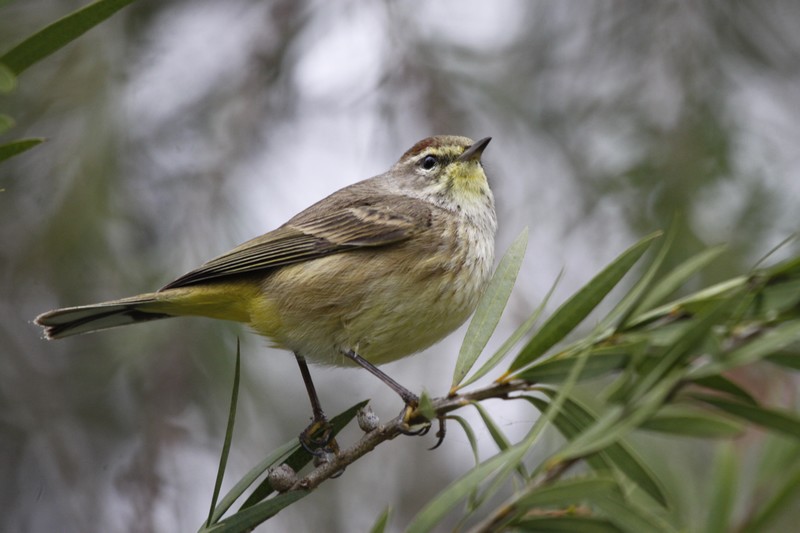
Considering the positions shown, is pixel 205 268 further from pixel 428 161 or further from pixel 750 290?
pixel 750 290

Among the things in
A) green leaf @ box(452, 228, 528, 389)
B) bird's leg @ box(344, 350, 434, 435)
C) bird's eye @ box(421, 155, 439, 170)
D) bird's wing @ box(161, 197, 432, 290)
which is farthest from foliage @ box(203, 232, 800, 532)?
bird's eye @ box(421, 155, 439, 170)

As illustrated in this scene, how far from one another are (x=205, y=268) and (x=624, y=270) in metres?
2.18

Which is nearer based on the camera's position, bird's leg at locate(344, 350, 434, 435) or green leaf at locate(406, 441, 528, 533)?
green leaf at locate(406, 441, 528, 533)

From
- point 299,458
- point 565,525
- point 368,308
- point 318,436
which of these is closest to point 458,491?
point 565,525

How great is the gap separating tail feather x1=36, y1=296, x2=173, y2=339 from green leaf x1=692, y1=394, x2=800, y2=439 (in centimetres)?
233

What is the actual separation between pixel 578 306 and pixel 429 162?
2908 millimetres

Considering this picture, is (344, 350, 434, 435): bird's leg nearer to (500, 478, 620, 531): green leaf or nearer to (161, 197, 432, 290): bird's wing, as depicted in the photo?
(161, 197, 432, 290): bird's wing

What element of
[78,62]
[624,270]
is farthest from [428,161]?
[624,270]

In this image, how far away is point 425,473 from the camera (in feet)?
14.2

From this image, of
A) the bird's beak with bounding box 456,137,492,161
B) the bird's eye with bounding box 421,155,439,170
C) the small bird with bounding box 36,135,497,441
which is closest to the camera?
the small bird with bounding box 36,135,497,441

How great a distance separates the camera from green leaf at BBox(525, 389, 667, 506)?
4.25 feet

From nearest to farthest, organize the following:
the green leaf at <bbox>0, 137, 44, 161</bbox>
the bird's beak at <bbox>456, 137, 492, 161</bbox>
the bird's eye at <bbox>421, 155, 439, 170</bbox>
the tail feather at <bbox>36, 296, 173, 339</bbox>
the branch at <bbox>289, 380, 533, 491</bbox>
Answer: the green leaf at <bbox>0, 137, 44, 161</bbox> → the branch at <bbox>289, 380, 533, 491</bbox> → the tail feather at <bbox>36, 296, 173, 339</bbox> → the bird's beak at <bbox>456, 137, 492, 161</bbox> → the bird's eye at <bbox>421, 155, 439, 170</bbox>

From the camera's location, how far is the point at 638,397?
3.94 feet

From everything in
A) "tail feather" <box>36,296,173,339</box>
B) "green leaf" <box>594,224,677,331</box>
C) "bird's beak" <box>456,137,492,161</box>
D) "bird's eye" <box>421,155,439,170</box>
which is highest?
"bird's eye" <box>421,155,439,170</box>
